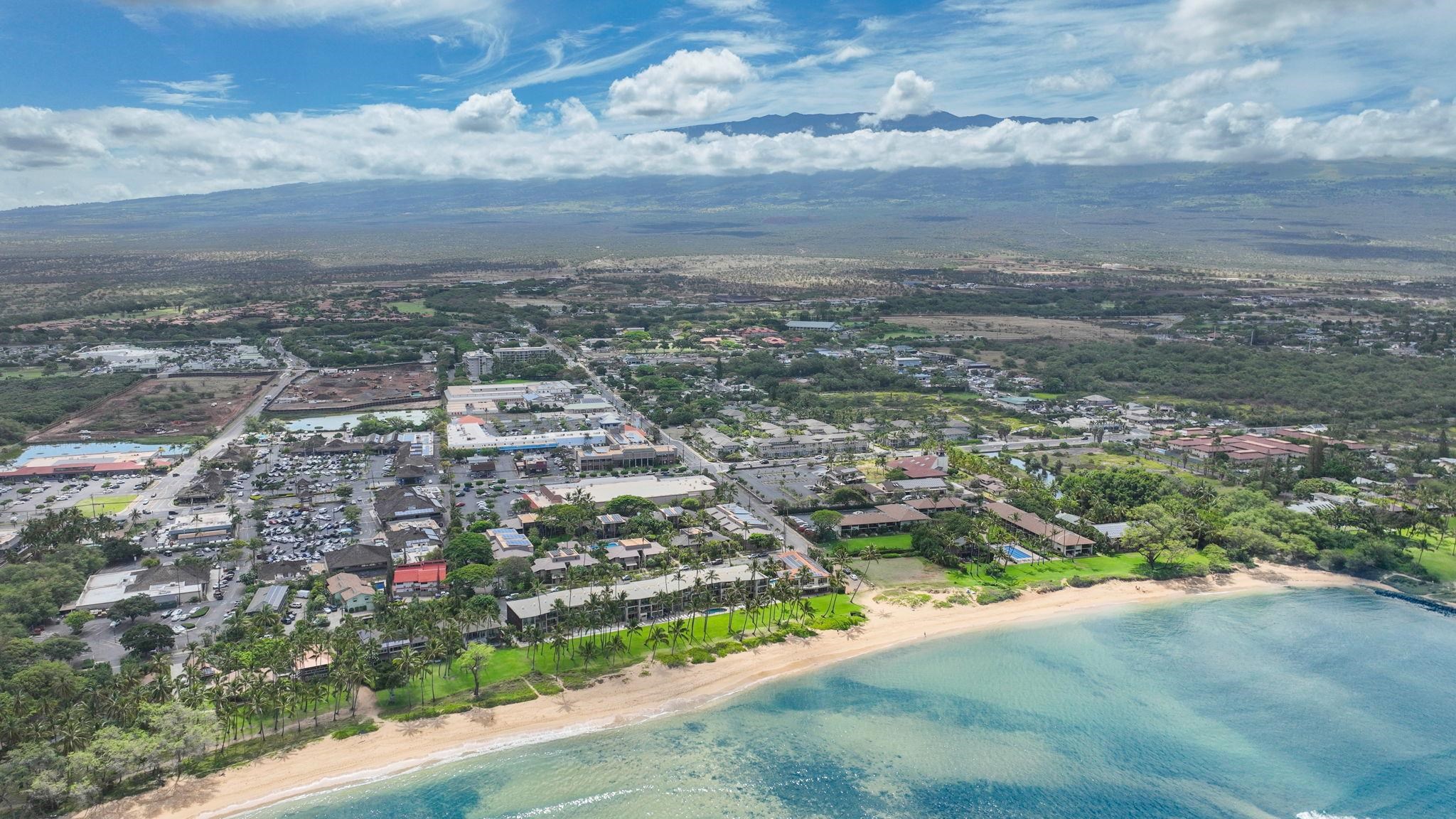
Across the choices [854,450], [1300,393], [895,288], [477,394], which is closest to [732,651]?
[854,450]

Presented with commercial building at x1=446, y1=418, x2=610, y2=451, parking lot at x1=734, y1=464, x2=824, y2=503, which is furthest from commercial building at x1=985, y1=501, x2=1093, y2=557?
commercial building at x1=446, y1=418, x2=610, y2=451

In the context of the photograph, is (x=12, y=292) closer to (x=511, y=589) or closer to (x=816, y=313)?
(x=816, y=313)

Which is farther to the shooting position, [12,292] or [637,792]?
[12,292]

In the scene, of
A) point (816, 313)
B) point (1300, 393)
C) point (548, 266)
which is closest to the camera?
point (1300, 393)

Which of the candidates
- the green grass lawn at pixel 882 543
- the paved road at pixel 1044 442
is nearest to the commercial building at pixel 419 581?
the green grass lawn at pixel 882 543

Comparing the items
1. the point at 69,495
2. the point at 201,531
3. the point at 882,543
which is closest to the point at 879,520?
the point at 882,543

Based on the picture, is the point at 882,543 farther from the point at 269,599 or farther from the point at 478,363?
the point at 478,363

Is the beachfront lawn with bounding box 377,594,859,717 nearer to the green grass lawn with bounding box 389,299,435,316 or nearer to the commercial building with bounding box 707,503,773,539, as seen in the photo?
the commercial building with bounding box 707,503,773,539
